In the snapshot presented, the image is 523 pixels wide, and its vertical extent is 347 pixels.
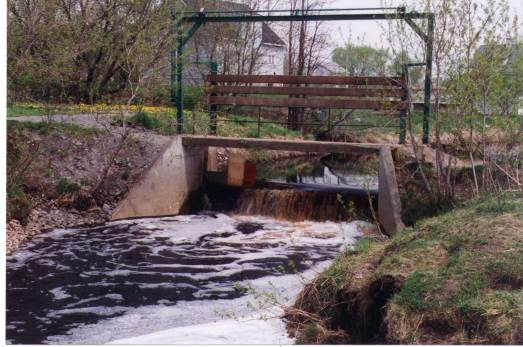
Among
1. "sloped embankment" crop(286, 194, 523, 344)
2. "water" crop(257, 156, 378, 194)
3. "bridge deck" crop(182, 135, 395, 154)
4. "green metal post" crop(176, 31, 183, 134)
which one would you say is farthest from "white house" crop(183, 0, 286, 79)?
"sloped embankment" crop(286, 194, 523, 344)

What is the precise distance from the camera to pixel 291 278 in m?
10.3

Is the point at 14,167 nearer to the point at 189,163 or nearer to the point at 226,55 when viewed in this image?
the point at 189,163

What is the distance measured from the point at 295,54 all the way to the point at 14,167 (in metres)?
17.8

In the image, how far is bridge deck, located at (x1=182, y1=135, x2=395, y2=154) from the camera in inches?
589

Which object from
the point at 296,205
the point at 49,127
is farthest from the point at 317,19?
the point at 49,127

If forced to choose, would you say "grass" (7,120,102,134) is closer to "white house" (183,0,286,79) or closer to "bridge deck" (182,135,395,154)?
"bridge deck" (182,135,395,154)

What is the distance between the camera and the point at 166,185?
15.6 m

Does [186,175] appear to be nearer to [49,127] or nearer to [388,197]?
[49,127]

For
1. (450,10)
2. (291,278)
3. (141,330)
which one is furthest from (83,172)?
(450,10)

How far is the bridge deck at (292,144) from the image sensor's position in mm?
14966

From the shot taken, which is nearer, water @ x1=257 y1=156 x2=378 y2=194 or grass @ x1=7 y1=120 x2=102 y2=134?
grass @ x1=7 y1=120 x2=102 y2=134

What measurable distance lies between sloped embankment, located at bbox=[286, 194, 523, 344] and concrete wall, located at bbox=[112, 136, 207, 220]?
701 centimetres

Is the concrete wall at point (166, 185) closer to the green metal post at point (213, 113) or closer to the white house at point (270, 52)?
the green metal post at point (213, 113)

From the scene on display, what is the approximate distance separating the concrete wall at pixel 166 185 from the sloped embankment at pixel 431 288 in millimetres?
7012
